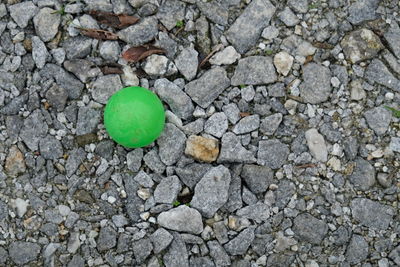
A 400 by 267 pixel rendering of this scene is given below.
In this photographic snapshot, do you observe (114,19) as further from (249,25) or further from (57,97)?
(249,25)

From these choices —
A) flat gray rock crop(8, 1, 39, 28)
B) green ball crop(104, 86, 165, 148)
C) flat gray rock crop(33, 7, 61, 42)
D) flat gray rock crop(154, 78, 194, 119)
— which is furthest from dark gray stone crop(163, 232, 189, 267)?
flat gray rock crop(8, 1, 39, 28)

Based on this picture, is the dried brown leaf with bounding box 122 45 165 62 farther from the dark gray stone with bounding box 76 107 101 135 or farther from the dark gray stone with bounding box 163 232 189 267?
the dark gray stone with bounding box 163 232 189 267

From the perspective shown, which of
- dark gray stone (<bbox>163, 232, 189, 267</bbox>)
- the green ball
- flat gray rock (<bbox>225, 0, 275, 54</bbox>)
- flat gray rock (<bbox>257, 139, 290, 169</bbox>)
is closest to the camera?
the green ball

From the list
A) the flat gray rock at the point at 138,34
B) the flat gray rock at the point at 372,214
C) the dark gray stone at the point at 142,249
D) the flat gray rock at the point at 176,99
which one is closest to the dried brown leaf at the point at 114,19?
the flat gray rock at the point at 138,34

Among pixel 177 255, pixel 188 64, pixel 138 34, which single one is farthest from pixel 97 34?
pixel 177 255

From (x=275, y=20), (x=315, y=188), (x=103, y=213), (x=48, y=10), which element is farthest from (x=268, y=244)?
(x=48, y=10)

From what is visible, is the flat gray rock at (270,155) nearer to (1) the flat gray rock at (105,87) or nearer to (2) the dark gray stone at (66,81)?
(1) the flat gray rock at (105,87)

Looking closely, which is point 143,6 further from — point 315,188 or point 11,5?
point 315,188
